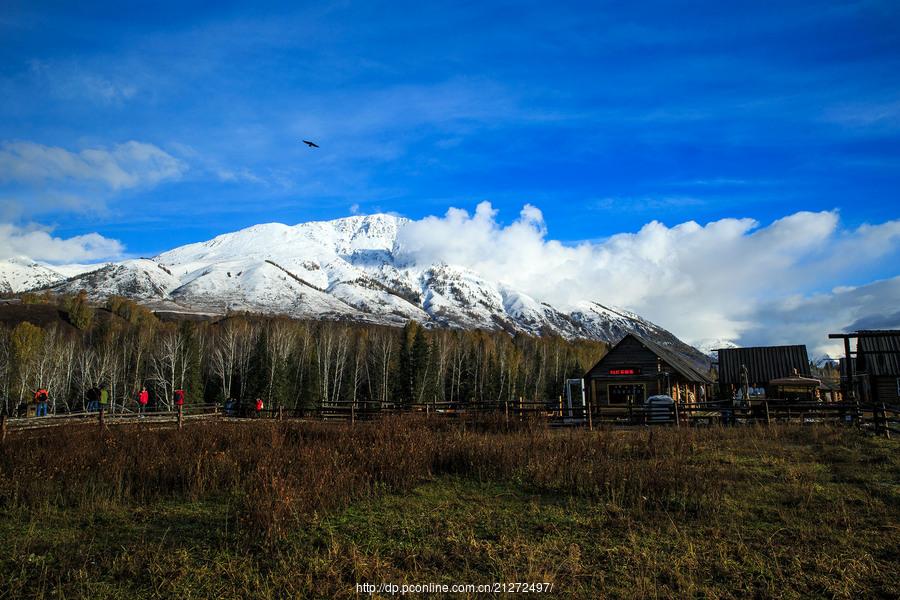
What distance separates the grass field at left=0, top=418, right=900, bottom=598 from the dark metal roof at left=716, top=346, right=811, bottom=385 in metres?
27.8

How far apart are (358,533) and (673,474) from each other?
666cm

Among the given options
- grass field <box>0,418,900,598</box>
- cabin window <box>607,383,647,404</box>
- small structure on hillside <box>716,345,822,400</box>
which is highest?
small structure on hillside <box>716,345,822,400</box>

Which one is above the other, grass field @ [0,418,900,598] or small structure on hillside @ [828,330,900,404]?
small structure on hillside @ [828,330,900,404]

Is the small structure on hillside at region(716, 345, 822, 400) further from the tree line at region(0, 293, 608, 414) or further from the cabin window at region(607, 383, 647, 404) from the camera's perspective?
the tree line at region(0, 293, 608, 414)

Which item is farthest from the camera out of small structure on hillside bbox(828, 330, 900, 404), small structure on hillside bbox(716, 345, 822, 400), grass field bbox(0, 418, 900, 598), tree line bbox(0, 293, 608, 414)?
tree line bbox(0, 293, 608, 414)

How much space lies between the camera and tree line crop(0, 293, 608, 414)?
60.2m

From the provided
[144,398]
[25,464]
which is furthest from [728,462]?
[144,398]

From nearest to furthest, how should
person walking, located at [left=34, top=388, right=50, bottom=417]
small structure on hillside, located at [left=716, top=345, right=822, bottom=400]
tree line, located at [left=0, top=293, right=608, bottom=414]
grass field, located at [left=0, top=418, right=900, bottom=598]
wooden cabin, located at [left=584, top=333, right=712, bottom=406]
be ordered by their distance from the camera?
grass field, located at [left=0, top=418, right=900, bottom=598] → person walking, located at [left=34, top=388, right=50, bottom=417] → wooden cabin, located at [left=584, top=333, right=712, bottom=406] → small structure on hillside, located at [left=716, top=345, right=822, bottom=400] → tree line, located at [left=0, top=293, right=608, bottom=414]

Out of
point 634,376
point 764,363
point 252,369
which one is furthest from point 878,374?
point 252,369

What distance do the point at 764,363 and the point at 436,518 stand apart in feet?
133

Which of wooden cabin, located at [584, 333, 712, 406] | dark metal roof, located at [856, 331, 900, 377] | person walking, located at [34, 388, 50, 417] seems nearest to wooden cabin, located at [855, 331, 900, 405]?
dark metal roof, located at [856, 331, 900, 377]

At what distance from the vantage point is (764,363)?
135 ft

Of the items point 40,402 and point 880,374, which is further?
point 880,374

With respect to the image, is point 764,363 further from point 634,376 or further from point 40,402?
point 40,402
